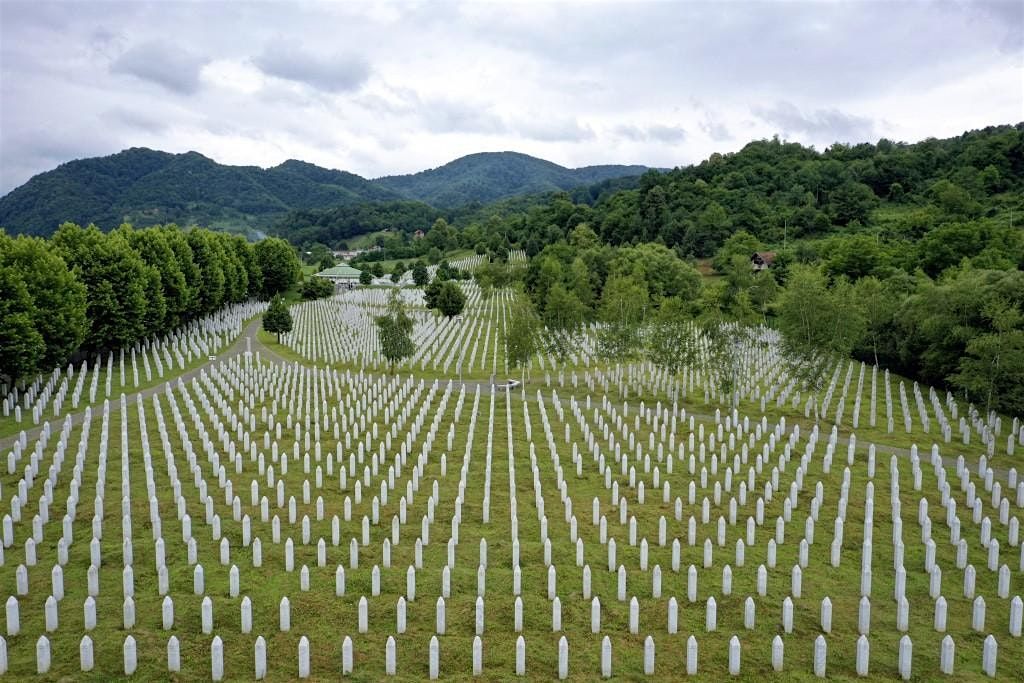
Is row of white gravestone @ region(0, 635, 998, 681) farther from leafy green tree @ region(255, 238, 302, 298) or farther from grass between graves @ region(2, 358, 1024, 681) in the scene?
leafy green tree @ region(255, 238, 302, 298)

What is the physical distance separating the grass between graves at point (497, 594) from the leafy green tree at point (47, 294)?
13323 millimetres

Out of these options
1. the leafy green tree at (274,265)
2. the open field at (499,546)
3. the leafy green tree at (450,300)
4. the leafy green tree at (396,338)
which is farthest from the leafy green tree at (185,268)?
the leafy green tree at (274,265)

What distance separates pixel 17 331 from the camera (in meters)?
27.6

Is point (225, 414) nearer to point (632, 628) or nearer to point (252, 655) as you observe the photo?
point (252, 655)

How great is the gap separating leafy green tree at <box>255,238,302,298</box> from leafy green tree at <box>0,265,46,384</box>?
170 ft

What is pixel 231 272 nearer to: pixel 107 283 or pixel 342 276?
pixel 107 283

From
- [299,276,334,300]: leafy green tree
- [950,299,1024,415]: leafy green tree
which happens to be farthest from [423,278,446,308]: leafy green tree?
[950,299,1024,415]: leafy green tree

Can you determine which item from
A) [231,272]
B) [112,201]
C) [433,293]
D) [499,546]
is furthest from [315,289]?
[112,201]

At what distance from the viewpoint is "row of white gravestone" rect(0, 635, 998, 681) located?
32.5 feet

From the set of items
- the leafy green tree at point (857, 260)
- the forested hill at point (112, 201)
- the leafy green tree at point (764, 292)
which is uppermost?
the forested hill at point (112, 201)

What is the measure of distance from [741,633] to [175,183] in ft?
695

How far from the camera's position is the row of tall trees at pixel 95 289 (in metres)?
28.2

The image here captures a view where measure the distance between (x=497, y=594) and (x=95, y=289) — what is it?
33.2 meters

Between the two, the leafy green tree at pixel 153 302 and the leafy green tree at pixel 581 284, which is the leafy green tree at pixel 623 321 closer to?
the leafy green tree at pixel 581 284
